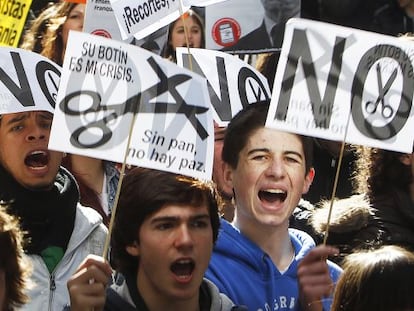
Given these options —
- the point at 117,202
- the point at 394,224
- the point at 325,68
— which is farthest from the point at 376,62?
the point at 117,202

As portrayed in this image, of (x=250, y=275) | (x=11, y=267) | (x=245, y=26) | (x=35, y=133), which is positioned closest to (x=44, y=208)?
(x=35, y=133)

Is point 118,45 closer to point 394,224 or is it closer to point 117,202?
point 117,202

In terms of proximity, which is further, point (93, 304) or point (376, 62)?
point (376, 62)

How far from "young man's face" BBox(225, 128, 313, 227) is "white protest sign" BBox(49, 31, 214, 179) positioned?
0.31 metres

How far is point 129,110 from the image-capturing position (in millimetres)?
4180

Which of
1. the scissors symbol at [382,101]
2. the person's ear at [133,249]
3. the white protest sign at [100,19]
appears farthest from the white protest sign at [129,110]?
the white protest sign at [100,19]

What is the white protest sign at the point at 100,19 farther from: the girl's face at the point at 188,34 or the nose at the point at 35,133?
A: the nose at the point at 35,133

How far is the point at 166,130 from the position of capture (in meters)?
4.20

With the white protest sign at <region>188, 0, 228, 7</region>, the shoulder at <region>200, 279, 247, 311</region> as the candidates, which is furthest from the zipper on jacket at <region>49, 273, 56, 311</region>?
the white protest sign at <region>188, 0, 228, 7</region>

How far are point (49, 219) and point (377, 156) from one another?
1.29 metres

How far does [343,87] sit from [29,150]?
1.34 meters

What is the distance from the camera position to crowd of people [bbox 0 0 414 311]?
3.85 meters

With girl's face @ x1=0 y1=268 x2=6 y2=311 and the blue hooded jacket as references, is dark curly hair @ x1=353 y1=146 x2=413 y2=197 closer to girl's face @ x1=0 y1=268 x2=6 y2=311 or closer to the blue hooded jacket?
the blue hooded jacket

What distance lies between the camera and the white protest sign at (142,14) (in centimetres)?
546
